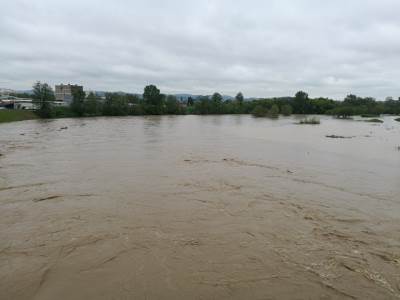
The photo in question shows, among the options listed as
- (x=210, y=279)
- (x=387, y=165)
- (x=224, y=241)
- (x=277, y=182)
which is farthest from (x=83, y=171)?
(x=387, y=165)

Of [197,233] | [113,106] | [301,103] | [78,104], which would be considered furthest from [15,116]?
[301,103]

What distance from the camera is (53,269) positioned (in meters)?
6.98

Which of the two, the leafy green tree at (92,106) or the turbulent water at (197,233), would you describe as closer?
the turbulent water at (197,233)

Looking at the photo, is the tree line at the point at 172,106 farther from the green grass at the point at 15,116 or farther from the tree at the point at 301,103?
the green grass at the point at 15,116

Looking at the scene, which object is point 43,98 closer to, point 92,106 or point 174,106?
point 92,106

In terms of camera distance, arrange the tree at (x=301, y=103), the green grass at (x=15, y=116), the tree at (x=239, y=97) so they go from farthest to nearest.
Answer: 1. the tree at (x=239, y=97)
2. the tree at (x=301, y=103)
3. the green grass at (x=15, y=116)

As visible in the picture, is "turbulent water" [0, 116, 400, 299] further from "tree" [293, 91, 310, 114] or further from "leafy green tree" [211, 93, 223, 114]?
"tree" [293, 91, 310, 114]

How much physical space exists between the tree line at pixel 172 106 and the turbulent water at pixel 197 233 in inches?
2839

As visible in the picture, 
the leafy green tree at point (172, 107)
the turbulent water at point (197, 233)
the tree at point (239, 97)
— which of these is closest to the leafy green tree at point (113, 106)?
the leafy green tree at point (172, 107)

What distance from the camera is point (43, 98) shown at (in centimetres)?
8119

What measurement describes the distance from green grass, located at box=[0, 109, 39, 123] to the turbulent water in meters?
56.5

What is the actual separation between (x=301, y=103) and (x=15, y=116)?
94774mm

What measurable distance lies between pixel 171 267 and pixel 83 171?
11.5 m

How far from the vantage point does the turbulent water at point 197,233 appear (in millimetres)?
6410
